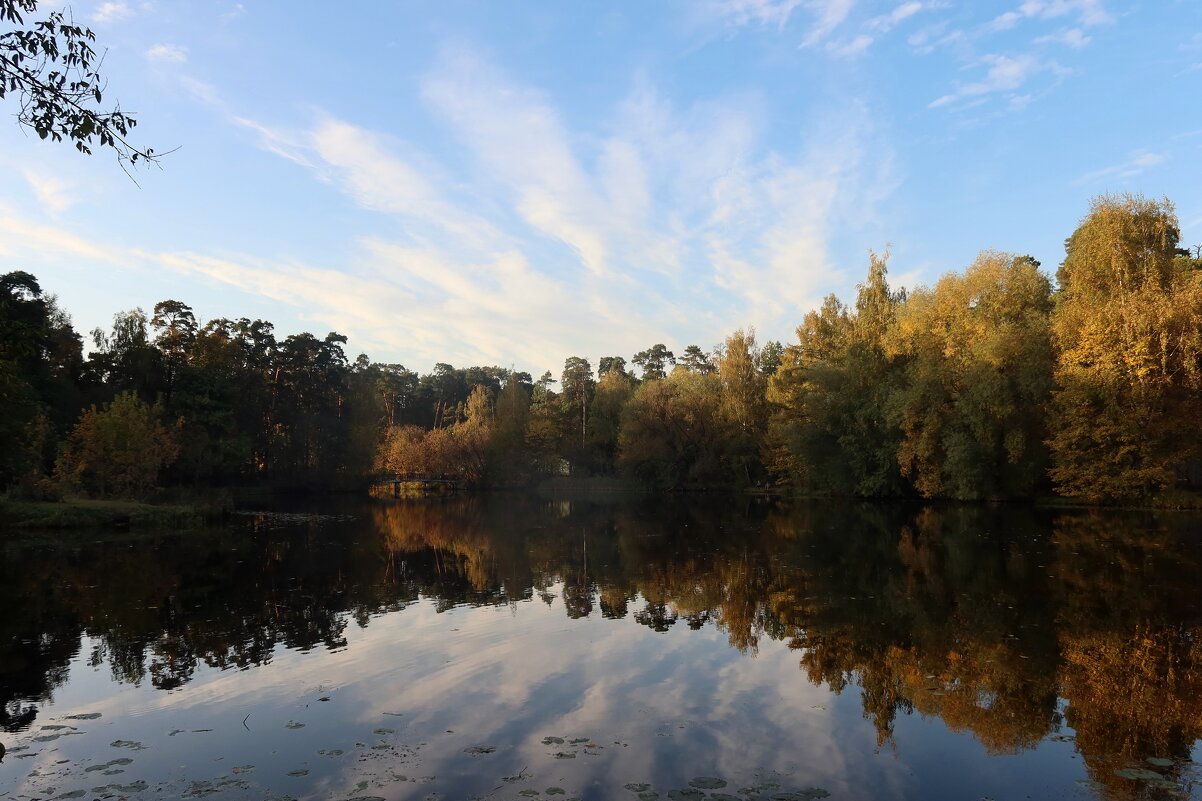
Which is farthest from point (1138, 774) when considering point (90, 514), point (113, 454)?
point (113, 454)

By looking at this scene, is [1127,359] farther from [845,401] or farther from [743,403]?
[743,403]

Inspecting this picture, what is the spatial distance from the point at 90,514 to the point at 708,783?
3569 centimetres

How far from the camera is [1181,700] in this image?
8891 millimetres

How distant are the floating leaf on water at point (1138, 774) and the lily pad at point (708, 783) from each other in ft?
12.6

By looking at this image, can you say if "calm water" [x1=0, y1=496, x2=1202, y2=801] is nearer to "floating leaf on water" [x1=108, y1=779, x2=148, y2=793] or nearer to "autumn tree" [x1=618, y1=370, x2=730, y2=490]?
"floating leaf on water" [x1=108, y1=779, x2=148, y2=793]

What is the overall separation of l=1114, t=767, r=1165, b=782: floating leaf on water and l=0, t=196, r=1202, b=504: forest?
506 inches

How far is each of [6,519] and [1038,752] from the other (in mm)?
38702

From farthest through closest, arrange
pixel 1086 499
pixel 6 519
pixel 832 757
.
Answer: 1. pixel 1086 499
2. pixel 6 519
3. pixel 832 757

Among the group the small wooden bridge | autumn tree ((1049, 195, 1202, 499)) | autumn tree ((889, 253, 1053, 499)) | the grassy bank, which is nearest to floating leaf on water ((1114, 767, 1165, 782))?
autumn tree ((1049, 195, 1202, 499))

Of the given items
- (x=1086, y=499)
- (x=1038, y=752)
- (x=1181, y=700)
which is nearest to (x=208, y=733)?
(x=1038, y=752)

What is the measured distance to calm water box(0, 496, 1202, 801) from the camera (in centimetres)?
726

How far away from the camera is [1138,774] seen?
6.86 metres

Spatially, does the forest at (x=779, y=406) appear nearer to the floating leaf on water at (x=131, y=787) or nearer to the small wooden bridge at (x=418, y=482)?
the small wooden bridge at (x=418, y=482)

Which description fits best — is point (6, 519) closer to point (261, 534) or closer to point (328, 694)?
point (261, 534)
